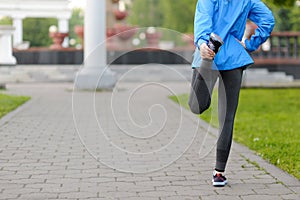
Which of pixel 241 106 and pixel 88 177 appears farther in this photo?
pixel 241 106

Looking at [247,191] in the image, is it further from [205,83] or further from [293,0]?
[293,0]

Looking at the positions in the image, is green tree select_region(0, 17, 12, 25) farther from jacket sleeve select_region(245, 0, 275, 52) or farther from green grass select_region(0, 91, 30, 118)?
jacket sleeve select_region(245, 0, 275, 52)

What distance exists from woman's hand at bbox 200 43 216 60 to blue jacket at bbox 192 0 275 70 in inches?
3.0

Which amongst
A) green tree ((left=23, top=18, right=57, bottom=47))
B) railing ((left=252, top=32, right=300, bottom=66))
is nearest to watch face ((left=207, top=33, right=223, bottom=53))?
railing ((left=252, top=32, right=300, bottom=66))

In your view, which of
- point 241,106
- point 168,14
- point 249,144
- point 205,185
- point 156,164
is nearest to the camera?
point 205,185

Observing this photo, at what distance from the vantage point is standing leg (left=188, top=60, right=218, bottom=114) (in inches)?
189

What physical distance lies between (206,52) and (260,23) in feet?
1.96

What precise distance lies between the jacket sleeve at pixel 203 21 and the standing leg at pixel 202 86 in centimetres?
19

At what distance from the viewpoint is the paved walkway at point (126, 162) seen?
4.91m

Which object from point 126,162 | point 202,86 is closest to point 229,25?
point 202,86

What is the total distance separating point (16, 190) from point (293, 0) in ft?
39.4

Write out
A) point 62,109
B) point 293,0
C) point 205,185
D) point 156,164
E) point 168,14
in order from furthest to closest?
1. point 168,14
2. point 293,0
3. point 62,109
4. point 156,164
5. point 205,185

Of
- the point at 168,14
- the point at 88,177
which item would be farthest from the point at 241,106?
the point at 168,14

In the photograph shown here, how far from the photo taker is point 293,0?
15.5 m
